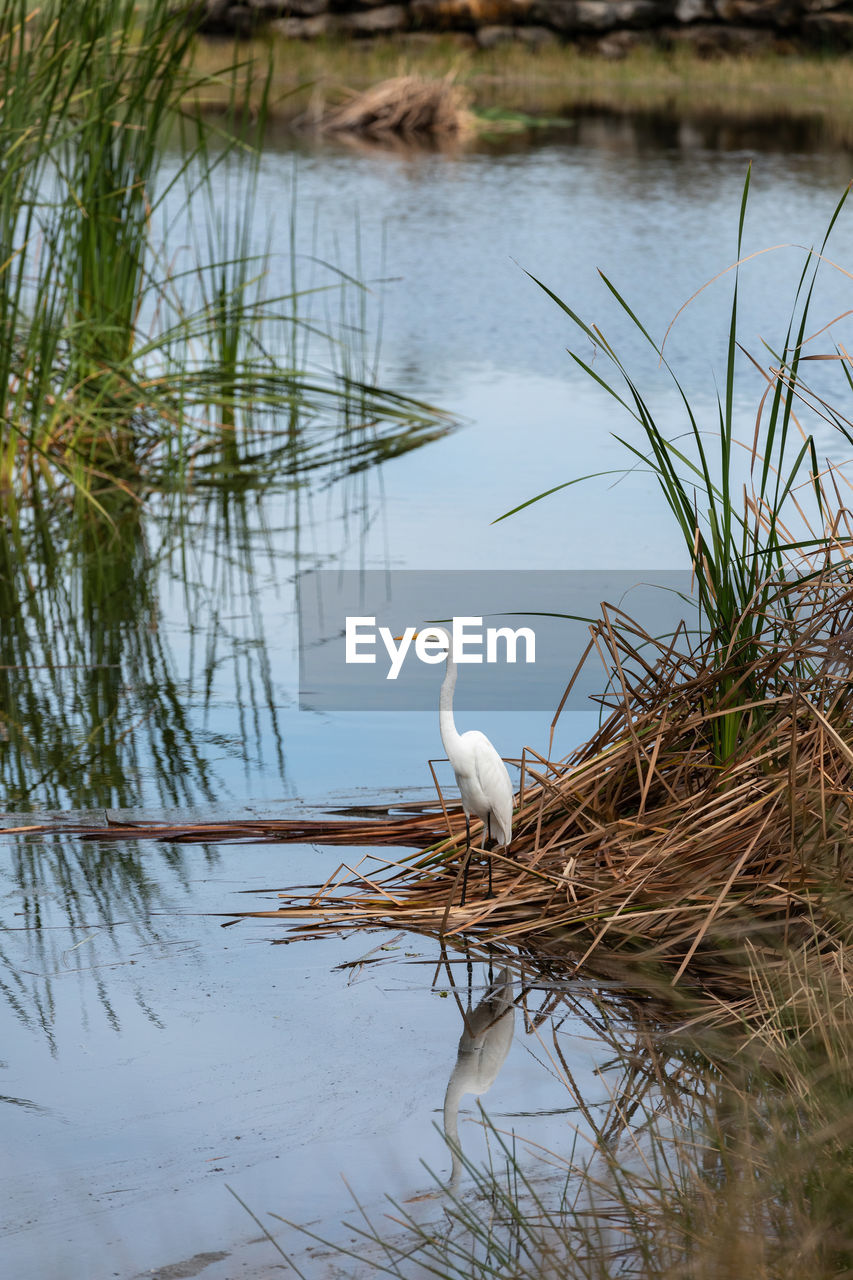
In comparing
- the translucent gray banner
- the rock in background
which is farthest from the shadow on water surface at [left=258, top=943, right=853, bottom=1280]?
the rock in background

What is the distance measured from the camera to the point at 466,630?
360 centimetres

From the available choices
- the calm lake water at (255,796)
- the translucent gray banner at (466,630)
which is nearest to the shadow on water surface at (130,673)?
the calm lake water at (255,796)

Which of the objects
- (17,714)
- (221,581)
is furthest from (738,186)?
(17,714)

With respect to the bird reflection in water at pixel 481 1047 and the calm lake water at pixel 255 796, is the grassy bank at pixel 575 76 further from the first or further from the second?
the bird reflection in water at pixel 481 1047

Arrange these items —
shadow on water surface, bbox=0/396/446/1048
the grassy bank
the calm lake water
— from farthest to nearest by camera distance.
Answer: the grassy bank < shadow on water surface, bbox=0/396/446/1048 < the calm lake water

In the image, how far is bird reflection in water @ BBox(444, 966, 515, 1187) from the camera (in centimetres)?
183

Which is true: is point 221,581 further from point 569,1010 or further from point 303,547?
point 569,1010

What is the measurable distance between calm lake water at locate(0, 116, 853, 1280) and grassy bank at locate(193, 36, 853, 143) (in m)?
8.77

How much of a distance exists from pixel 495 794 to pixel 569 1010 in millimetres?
325

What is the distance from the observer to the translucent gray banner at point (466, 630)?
3.32 meters

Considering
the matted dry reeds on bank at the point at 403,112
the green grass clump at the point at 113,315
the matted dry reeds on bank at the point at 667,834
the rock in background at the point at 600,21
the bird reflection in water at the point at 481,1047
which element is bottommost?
the bird reflection in water at the point at 481,1047

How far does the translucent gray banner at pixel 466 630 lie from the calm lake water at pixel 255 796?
8 centimetres

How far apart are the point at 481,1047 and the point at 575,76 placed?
1693cm

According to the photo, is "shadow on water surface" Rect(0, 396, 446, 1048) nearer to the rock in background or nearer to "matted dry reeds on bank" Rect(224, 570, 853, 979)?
"matted dry reeds on bank" Rect(224, 570, 853, 979)
